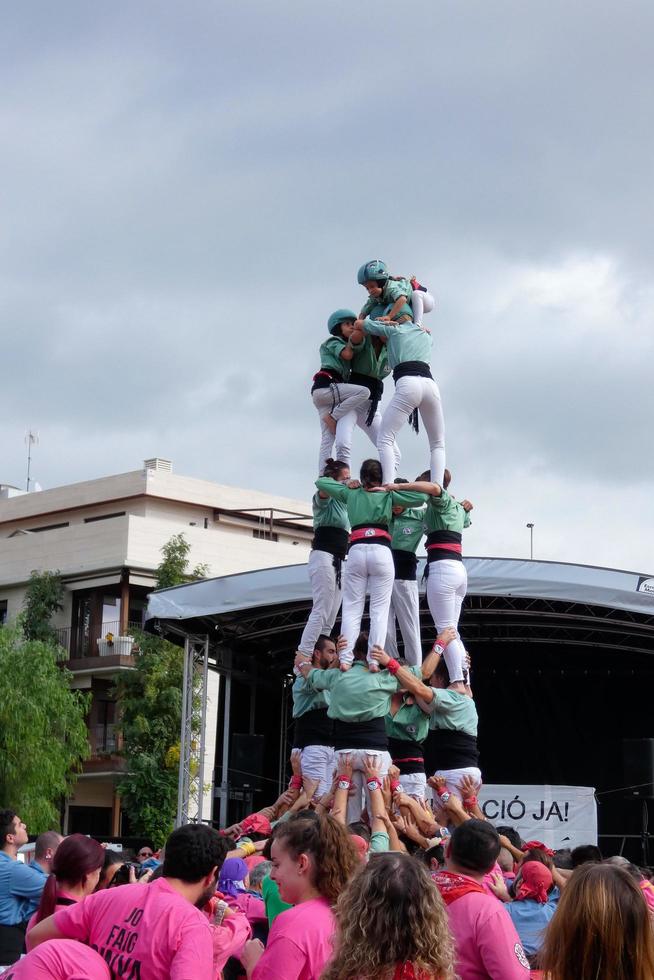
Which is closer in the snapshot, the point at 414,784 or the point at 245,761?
the point at 414,784

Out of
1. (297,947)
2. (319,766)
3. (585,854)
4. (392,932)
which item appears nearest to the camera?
(392,932)

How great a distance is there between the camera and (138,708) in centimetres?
2705

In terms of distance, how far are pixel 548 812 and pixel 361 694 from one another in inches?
197

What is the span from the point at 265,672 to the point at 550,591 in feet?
16.5

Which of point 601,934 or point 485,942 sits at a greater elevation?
point 601,934

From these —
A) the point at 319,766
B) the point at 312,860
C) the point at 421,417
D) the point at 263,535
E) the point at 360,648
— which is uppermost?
the point at 263,535

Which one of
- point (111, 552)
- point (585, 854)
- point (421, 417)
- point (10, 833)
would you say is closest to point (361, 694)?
point (421, 417)

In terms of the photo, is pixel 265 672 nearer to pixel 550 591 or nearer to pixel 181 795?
pixel 181 795

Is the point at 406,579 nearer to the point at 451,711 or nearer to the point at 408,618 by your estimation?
the point at 408,618

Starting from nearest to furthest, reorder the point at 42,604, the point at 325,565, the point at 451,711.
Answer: the point at 451,711 → the point at 325,565 → the point at 42,604

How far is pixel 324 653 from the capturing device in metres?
11.2

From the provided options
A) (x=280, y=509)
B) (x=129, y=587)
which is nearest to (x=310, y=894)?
(x=129, y=587)

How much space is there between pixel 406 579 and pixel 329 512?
0.93 m

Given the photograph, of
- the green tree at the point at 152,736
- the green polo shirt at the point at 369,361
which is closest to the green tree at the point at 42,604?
the green tree at the point at 152,736
